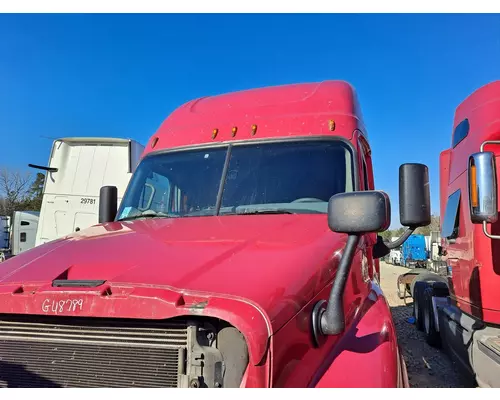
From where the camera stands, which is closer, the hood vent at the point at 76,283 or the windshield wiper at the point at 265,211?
the hood vent at the point at 76,283

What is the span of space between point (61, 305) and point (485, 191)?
3.53 meters

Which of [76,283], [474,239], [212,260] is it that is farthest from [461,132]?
[76,283]

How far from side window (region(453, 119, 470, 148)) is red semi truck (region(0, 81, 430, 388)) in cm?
271

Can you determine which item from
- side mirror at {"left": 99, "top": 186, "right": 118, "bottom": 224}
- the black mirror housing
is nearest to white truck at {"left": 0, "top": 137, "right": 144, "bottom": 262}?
side mirror at {"left": 99, "top": 186, "right": 118, "bottom": 224}

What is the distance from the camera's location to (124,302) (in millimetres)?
1905

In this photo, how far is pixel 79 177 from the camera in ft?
34.0

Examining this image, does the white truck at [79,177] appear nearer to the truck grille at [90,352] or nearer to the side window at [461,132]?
the side window at [461,132]

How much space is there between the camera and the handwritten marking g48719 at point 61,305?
6.42 feet

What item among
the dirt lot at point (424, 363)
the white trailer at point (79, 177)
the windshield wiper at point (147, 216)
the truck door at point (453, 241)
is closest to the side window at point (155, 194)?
the windshield wiper at point (147, 216)

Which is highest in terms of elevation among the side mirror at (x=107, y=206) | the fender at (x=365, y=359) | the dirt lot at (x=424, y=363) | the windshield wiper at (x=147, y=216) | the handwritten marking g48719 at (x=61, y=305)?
the side mirror at (x=107, y=206)

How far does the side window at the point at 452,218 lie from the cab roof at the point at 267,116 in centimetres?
205

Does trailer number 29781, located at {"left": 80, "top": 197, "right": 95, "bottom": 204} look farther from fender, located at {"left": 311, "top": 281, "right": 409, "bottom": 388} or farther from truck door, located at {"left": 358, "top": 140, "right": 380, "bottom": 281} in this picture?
fender, located at {"left": 311, "top": 281, "right": 409, "bottom": 388}

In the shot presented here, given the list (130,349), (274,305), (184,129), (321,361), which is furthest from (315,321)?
(184,129)

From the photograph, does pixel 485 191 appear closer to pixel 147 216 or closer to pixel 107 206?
pixel 147 216
